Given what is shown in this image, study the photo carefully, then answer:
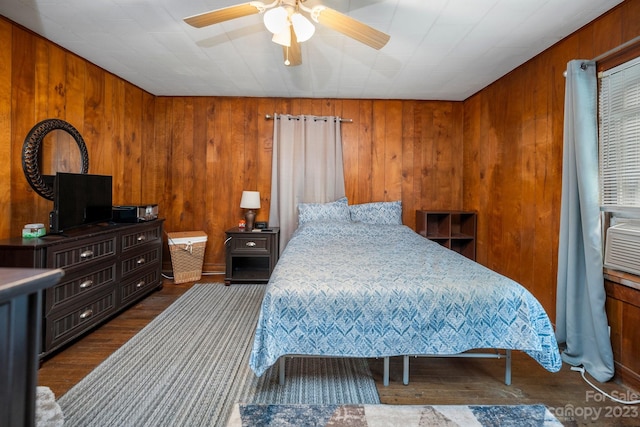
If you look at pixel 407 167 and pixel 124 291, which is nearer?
pixel 124 291

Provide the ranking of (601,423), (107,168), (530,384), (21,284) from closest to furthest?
(21,284) < (601,423) < (530,384) < (107,168)

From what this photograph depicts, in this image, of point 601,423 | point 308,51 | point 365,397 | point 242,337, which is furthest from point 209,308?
point 601,423

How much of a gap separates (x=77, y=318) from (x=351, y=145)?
323cm

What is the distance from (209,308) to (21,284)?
2551 mm

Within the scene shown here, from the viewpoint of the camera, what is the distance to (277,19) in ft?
5.75

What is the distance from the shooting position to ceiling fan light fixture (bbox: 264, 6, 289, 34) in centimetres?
172

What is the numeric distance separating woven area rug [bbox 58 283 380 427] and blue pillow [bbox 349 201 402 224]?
6.04 ft

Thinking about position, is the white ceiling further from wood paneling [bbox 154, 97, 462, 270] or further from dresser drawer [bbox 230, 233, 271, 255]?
dresser drawer [bbox 230, 233, 271, 255]

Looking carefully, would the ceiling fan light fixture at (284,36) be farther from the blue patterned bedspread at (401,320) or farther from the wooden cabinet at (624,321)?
the wooden cabinet at (624,321)

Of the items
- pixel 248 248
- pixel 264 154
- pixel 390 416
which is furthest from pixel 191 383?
pixel 264 154

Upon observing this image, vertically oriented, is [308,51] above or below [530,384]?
above

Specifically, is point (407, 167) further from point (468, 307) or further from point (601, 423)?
point (601, 423)

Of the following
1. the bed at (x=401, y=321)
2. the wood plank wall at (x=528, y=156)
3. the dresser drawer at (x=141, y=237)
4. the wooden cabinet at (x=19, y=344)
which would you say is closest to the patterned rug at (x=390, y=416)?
Answer: the bed at (x=401, y=321)

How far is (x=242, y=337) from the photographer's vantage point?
2461mm
